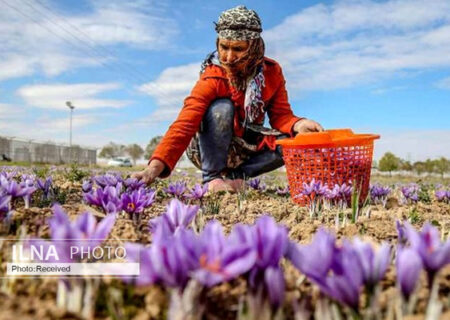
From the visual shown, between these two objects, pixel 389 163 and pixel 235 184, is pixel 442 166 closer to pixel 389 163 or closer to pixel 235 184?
pixel 389 163

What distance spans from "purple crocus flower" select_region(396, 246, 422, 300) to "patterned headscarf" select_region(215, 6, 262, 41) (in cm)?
316

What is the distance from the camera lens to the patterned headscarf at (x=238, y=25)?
12.7 feet

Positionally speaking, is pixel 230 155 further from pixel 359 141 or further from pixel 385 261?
pixel 385 261

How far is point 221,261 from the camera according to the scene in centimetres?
94

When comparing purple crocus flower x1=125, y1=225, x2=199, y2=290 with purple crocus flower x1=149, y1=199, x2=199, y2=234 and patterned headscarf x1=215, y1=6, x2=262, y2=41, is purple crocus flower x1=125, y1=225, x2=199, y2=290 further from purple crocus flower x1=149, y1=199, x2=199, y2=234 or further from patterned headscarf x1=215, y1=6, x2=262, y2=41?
patterned headscarf x1=215, y1=6, x2=262, y2=41

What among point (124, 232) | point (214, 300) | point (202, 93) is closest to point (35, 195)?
point (202, 93)

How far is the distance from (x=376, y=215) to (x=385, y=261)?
1.95m

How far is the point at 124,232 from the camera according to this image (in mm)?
1580

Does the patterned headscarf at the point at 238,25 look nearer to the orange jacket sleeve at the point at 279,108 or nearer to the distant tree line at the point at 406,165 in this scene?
the orange jacket sleeve at the point at 279,108

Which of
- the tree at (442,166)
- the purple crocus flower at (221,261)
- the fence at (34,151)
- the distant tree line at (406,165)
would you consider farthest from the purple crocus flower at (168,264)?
the fence at (34,151)

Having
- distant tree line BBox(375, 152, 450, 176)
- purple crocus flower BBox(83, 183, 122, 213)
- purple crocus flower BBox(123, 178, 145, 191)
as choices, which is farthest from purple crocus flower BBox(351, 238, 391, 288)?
distant tree line BBox(375, 152, 450, 176)

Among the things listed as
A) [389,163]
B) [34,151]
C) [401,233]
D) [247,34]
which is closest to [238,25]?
[247,34]

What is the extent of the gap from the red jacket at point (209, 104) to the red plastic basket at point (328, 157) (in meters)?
0.80

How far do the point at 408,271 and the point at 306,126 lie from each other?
316 cm
